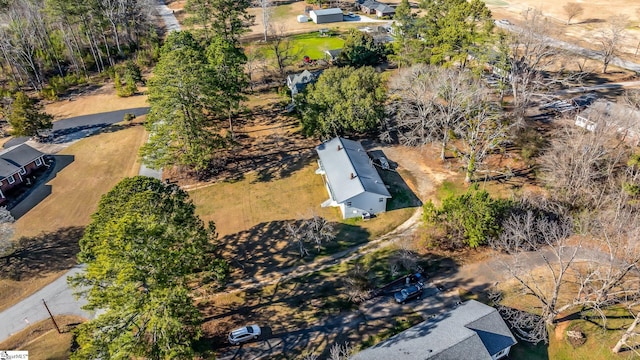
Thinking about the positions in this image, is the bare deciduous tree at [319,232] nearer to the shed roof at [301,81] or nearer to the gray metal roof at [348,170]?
the gray metal roof at [348,170]

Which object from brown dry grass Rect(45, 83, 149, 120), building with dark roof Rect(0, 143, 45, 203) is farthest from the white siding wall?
brown dry grass Rect(45, 83, 149, 120)


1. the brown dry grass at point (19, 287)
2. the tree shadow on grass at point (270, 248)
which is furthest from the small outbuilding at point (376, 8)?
the brown dry grass at point (19, 287)

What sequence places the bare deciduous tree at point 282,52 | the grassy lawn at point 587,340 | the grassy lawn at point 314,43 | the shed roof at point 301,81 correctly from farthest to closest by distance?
the grassy lawn at point 314,43 < the bare deciduous tree at point 282,52 < the shed roof at point 301,81 < the grassy lawn at point 587,340

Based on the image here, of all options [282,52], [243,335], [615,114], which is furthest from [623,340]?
[282,52]

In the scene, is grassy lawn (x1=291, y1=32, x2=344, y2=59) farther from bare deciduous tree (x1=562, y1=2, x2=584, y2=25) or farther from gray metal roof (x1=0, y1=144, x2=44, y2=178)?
bare deciduous tree (x1=562, y1=2, x2=584, y2=25)

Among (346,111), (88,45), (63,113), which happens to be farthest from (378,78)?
(88,45)

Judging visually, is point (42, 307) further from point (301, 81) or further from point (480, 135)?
point (480, 135)
